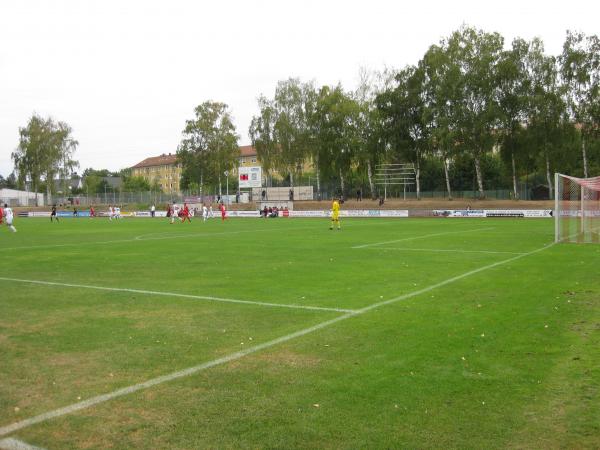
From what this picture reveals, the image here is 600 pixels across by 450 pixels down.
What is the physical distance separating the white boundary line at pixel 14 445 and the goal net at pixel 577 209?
2207 centimetres

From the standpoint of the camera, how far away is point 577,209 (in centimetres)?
3341

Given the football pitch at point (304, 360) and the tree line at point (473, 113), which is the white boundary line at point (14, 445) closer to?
the football pitch at point (304, 360)

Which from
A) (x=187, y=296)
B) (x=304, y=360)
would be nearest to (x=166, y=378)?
(x=304, y=360)

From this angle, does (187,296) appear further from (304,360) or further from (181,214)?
(181,214)

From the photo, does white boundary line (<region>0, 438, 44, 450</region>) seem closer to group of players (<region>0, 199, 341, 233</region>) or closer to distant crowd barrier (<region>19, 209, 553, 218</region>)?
group of players (<region>0, 199, 341, 233</region>)

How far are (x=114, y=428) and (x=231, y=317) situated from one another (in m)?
4.20

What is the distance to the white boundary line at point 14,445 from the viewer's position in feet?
13.3

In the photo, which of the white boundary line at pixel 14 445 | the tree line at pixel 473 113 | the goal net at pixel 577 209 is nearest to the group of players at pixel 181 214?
the goal net at pixel 577 209

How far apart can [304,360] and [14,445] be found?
9.97 ft

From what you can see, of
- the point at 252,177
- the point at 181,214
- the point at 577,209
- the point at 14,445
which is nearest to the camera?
the point at 14,445

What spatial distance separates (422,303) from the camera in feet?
31.1

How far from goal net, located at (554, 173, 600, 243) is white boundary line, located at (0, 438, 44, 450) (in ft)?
72.4

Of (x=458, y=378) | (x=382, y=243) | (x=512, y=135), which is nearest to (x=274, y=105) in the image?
(x=512, y=135)

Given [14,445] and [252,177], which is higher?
[252,177]
